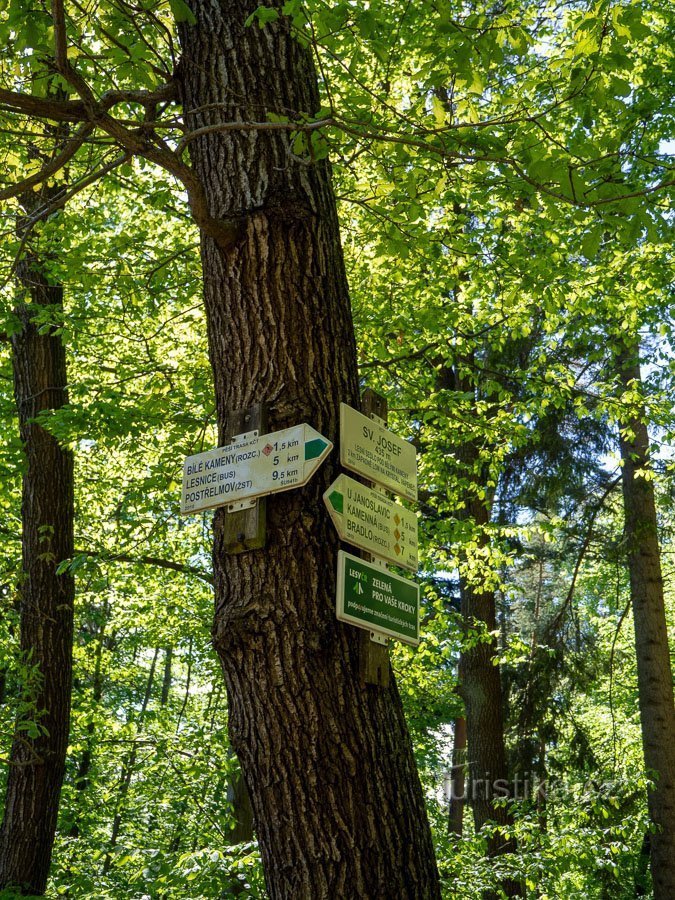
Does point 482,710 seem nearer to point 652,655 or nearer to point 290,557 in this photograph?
point 652,655

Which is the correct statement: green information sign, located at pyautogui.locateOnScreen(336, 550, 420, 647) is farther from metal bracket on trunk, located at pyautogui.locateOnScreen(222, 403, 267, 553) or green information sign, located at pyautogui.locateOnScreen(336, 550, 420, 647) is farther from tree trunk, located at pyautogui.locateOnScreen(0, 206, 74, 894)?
tree trunk, located at pyautogui.locateOnScreen(0, 206, 74, 894)

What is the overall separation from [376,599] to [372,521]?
27cm

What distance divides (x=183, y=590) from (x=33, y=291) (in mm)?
6787

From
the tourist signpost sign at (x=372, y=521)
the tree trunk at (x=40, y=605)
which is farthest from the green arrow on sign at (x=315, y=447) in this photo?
the tree trunk at (x=40, y=605)

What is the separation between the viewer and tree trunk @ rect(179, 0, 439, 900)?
264 centimetres

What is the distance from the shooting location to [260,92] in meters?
3.55

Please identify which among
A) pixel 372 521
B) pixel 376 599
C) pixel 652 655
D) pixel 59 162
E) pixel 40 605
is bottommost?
pixel 376 599

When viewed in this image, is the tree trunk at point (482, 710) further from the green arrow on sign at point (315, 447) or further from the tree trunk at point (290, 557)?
the green arrow on sign at point (315, 447)

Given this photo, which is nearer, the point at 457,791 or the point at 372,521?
the point at 372,521

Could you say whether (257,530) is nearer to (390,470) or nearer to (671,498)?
(390,470)

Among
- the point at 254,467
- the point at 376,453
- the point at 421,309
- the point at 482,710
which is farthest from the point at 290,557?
the point at 482,710

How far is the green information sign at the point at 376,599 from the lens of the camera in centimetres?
284

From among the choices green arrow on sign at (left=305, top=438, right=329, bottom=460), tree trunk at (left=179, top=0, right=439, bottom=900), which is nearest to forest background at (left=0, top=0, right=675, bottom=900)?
tree trunk at (left=179, top=0, right=439, bottom=900)

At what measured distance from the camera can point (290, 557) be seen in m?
2.87
